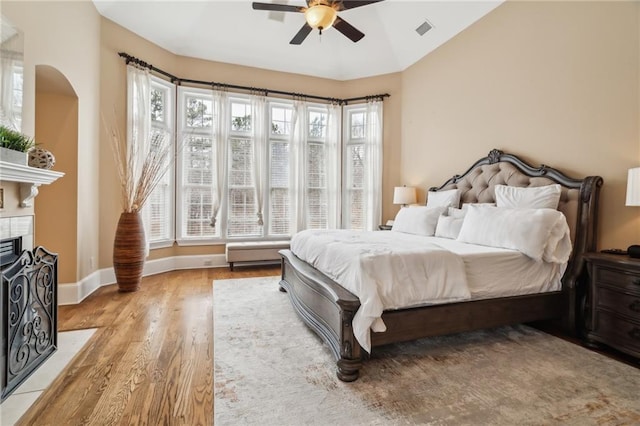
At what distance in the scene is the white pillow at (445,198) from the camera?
4.13 m

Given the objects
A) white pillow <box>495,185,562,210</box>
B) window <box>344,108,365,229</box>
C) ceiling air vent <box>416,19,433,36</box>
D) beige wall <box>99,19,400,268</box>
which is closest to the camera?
white pillow <box>495,185,562,210</box>

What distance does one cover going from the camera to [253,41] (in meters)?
5.09

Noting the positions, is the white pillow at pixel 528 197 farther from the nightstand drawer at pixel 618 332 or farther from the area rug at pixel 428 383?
the area rug at pixel 428 383

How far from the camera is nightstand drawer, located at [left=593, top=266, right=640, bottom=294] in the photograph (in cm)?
218

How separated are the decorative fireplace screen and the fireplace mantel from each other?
1.36ft

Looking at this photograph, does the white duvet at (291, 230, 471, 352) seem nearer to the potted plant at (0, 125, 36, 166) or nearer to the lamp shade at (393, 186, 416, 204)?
the potted plant at (0, 125, 36, 166)

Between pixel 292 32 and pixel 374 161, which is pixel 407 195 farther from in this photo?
pixel 292 32

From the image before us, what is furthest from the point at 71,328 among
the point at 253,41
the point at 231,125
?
the point at 253,41

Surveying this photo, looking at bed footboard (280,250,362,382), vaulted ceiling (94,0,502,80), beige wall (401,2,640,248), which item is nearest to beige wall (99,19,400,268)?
vaulted ceiling (94,0,502,80)

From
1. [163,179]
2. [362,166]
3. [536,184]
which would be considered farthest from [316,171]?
[536,184]

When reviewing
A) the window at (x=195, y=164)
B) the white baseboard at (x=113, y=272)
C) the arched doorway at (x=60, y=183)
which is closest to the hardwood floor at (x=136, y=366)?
the white baseboard at (x=113, y=272)

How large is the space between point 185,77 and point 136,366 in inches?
177

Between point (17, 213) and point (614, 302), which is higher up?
point (17, 213)

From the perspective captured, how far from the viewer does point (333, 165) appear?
580cm
